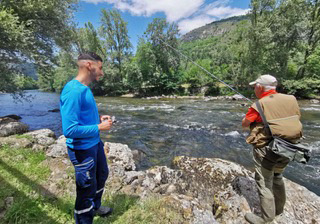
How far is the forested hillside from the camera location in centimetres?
870

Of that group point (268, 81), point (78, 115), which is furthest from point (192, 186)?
point (78, 115)

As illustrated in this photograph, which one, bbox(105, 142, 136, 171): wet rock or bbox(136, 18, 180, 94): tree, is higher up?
bbox(136, 18, 180, 94): tree

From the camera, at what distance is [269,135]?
216 cm

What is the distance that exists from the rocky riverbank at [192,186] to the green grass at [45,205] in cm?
16

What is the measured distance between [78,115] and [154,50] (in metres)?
31.3

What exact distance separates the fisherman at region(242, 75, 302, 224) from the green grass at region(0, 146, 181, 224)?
4.49ft

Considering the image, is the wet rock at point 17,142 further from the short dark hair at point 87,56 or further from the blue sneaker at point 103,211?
the short dark hair at point 87,56

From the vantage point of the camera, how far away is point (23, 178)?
310 cm

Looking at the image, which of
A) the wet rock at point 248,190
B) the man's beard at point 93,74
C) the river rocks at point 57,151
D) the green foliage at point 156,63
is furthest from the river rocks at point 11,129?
the green foliage at point 156,63

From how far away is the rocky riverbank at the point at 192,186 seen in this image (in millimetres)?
2565

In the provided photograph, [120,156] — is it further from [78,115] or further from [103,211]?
[78,115]

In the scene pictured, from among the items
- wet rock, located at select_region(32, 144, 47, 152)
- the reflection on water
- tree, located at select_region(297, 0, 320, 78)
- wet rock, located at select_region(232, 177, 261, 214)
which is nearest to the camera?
wet rock, located at select_region(232, 177, 261, 214)

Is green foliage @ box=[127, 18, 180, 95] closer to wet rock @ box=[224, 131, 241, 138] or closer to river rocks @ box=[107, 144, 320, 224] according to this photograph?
wet rock @ box=[224, 131, 241, 138]

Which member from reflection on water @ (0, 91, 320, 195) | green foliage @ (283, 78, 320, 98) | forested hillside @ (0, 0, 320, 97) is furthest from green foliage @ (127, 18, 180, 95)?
reflection on water @ (0, 91, 320, 195)
